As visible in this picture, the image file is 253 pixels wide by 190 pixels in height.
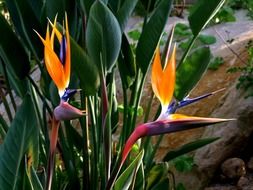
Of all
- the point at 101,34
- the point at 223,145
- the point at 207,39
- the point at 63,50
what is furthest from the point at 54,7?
the point at 207,39

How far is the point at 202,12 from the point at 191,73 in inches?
7.1

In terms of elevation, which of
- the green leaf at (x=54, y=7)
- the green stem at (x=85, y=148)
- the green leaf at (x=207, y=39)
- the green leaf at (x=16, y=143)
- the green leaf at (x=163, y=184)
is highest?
the green leaf at (x=54, y=7)

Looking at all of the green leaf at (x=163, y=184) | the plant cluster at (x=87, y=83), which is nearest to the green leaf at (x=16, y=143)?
the plant cluster at (x=87, y=83)

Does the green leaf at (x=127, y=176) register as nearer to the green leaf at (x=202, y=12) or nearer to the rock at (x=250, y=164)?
the green leaf at (x=202, y=12)

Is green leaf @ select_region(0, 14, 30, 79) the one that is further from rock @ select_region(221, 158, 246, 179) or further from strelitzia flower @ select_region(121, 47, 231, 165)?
rock @ select_region(221, 158, 246, 179)

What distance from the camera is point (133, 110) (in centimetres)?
174

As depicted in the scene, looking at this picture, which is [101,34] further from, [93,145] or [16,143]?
[93,145]

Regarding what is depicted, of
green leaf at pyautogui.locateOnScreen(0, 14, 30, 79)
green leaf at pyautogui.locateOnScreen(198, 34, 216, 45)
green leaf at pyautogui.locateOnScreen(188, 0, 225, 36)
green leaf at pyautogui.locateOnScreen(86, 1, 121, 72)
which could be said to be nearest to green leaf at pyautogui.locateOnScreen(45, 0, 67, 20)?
green leaf at pyautogui.locateOnScreen(0, 14, 30, 79)

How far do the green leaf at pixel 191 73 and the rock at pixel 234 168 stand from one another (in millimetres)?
681

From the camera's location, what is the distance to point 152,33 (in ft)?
4.72

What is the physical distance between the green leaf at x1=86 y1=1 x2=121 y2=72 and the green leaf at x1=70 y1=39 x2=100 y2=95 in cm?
2

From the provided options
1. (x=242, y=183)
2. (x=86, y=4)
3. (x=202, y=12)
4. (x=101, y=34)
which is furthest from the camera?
(x=242, y=183)

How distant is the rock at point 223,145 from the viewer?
7.11ft

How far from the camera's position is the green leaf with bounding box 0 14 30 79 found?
142cm
